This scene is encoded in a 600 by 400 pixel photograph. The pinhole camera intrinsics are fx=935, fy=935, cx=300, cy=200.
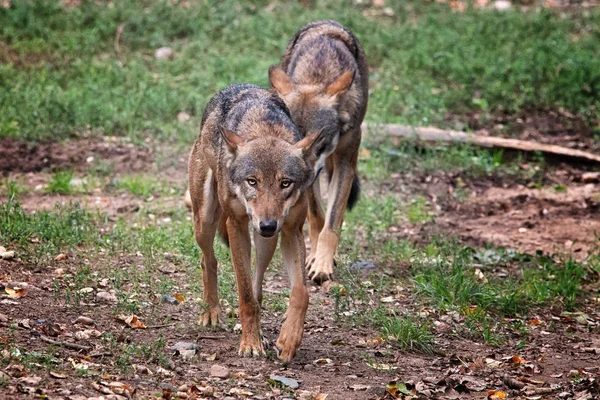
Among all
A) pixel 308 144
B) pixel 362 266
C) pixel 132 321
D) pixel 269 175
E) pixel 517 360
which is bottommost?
pixel 362 266

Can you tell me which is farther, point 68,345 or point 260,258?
point 260,258

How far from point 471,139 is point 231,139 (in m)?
5.62

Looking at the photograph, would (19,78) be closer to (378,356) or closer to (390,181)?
(390,181)

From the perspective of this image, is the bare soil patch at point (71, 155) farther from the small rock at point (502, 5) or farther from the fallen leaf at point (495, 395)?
the small rock at point (502, 5)

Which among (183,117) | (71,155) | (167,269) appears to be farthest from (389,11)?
(167,269)

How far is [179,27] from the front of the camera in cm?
1385

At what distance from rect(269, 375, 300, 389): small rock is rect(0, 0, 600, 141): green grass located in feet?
18.2

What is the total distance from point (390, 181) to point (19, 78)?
4.92 meters

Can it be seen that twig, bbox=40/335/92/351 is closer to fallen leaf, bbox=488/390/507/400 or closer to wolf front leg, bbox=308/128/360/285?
fallen leaf, bbox=488/390/507/400

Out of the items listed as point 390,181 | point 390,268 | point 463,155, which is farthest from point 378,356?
point 463,155

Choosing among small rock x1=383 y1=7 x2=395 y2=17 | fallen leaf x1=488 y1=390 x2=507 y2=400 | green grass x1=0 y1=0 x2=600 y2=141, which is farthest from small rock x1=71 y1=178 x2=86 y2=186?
small rock x1=383 y1=7 x2=395 y2=17

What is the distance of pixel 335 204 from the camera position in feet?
27.5

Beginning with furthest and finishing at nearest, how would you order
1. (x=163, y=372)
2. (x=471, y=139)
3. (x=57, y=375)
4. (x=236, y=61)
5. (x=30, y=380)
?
(x=236, y=61), (x=471, y=139), (x=163, y=372), (x=57, y=375), (x=30, y=380)

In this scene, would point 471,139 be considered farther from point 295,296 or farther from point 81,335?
point 81,335
